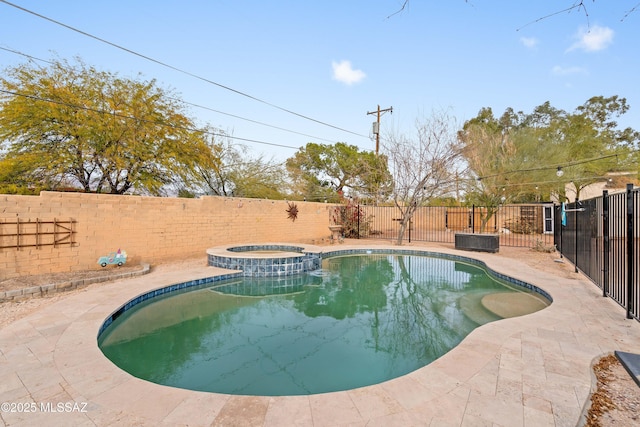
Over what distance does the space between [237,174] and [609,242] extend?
50.1ft

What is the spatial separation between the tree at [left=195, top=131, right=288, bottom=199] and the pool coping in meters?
12.3

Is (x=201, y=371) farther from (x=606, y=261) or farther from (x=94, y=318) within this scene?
(x=606, y=261)

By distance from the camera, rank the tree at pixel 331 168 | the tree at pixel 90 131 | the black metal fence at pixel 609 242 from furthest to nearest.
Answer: the tree at pixel 331 168 < the tree at pixel 90 131 < the black metal fence at pixel 609 242

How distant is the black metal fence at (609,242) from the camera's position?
3695 mm

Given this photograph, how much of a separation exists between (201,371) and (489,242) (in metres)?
10.0

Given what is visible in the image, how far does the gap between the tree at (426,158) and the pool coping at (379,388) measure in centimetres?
853

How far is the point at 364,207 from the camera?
16.0 m

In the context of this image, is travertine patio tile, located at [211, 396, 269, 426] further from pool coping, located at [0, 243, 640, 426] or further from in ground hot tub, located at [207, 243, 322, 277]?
in ground hot tub, located at [207, 243, 322, 277]

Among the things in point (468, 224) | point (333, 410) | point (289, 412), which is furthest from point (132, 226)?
point (468, 224)

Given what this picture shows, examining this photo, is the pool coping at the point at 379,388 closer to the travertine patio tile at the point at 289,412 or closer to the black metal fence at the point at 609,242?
the travertine patio tile at the point at 289,412

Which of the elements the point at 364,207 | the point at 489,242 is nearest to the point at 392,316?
the point at 489,242

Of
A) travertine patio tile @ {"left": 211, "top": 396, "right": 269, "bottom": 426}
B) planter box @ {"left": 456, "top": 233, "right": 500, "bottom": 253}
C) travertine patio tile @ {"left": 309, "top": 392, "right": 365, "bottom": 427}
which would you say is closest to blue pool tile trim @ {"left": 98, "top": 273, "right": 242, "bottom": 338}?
travertine patio tile @ {"left": 211, "top": 396, "right": 269, "bottom": 426}

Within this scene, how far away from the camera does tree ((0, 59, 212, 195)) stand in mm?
8727

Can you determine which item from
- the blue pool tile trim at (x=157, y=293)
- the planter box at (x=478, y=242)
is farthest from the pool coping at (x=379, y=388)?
the planter box at (x=478, y=242)
